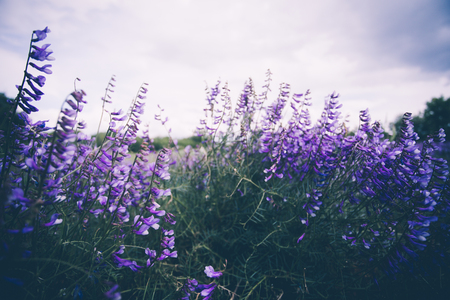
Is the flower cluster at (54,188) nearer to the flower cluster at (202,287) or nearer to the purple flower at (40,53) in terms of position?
the purple flower at (40,53)

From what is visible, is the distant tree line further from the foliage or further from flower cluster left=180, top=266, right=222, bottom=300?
flower cluster left=180, top=266, right=222, bottom=300

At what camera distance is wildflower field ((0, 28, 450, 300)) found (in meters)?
1.08

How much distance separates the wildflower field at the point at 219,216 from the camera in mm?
1084

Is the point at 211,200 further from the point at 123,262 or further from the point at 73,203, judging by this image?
the point at 73,203

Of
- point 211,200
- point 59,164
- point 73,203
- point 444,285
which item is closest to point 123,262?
point 73,203

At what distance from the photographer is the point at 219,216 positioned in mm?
2215

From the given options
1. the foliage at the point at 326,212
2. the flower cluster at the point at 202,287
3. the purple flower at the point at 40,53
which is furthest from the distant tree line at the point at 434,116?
the purple flower at the point at 40,53

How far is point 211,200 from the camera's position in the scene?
2.28 metres

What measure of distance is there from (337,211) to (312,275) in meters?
0.63

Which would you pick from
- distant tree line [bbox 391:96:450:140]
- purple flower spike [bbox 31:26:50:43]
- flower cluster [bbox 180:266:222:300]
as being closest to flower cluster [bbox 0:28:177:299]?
purple flower spike [bbox 31:26:50:43]

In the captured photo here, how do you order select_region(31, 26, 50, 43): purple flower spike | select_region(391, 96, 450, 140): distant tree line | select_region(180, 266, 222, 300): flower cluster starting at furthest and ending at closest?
select_region(391, 96, 450, 140): distant tree line, select_region(180, 266, 222, 300): flower cluster, select_region(31, 26, 50, 43): purple flower spike

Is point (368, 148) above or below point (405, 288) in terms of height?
above

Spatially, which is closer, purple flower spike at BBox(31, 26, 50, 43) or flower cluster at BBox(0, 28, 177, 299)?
flower cluster at BBox(0, 28, 177, 299)

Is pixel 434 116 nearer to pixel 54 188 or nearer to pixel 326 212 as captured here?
pixel 326 212
